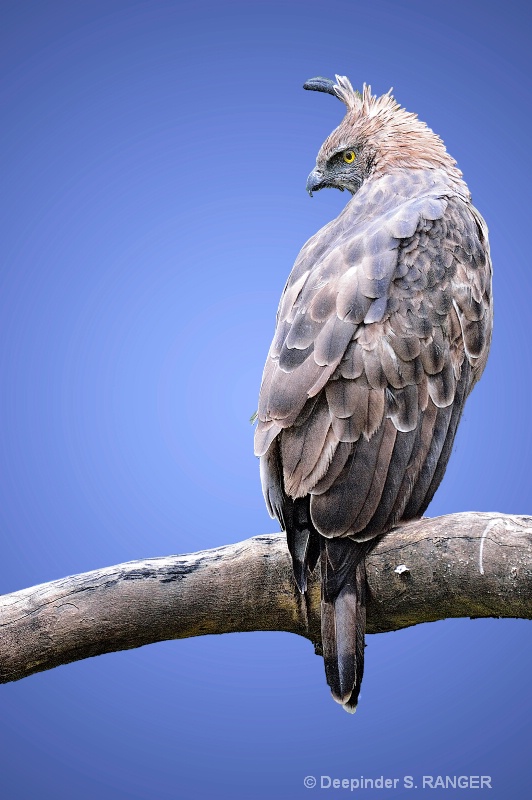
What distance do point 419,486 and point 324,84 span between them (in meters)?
2.59

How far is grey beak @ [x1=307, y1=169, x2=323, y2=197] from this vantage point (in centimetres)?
511

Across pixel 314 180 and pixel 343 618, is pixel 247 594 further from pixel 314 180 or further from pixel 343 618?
pixel 314 180

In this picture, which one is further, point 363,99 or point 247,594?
point 363,99

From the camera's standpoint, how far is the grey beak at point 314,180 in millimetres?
5113

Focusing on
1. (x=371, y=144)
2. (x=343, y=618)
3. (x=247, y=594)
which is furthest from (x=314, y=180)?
(x=343, y=618)

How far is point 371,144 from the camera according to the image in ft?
15.9

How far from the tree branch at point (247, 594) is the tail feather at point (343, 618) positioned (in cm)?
18

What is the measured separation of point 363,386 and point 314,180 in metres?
1.80

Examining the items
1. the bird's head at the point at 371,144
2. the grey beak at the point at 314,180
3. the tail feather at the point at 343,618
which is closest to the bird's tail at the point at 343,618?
the tail feather at the point at 343,618

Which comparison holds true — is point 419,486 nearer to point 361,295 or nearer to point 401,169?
point 361,295

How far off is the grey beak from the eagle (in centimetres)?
82

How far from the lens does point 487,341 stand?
4355 mm

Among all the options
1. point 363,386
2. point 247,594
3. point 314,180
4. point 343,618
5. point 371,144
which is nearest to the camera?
point 343,618

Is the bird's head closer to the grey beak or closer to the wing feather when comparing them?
the grey beak
